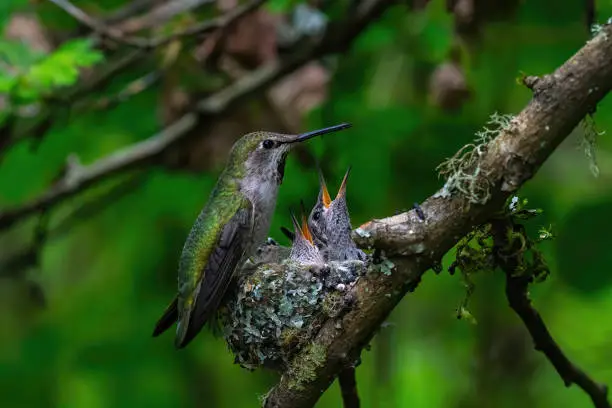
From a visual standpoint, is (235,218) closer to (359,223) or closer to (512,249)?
(359,223)

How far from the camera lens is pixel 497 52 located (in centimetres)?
436

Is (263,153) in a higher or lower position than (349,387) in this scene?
higher

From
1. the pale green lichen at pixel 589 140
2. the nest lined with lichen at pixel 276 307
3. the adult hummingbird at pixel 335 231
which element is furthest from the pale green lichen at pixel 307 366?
the adult hummingbird at pixel 335 231

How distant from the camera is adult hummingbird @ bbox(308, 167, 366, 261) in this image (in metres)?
3.71

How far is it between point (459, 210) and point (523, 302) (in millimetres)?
422

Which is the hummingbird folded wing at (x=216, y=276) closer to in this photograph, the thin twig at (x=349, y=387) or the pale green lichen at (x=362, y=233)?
the thin twig at (x=349, y=387)

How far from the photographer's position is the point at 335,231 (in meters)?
3.74

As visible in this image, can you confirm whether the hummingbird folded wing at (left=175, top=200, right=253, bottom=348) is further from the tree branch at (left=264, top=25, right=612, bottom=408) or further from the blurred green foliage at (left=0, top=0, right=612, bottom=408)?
the tree branch at (left=264, top=25, right=612, bottom=408)

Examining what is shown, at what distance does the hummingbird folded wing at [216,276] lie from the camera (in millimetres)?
3062

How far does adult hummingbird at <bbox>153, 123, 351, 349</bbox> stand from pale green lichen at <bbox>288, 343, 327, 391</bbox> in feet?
3.61

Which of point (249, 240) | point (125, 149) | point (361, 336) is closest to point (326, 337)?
point (361, 336)

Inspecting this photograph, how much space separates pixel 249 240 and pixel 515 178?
1740mm

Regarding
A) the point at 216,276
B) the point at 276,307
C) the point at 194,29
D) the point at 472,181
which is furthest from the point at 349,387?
the point at 194,29

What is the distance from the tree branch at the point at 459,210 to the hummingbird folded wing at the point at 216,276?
3.24 feet
